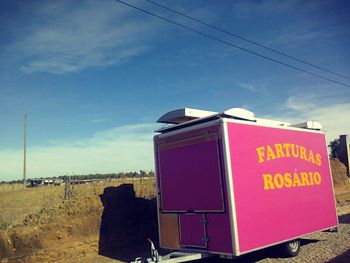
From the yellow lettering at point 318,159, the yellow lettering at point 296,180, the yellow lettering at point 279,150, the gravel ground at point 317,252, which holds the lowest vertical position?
the gravel ground at point 317,252

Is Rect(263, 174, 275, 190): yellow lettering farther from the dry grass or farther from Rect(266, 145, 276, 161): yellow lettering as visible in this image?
the dry grass

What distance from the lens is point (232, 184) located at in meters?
6.93

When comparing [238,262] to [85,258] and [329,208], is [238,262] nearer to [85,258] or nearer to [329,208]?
[329,208]

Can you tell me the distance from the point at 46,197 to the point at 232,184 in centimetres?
A: 1465

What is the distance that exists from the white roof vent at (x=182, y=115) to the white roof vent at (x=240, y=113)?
0.62 meters

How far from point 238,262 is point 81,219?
5.04 m

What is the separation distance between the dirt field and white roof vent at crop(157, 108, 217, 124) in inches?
153

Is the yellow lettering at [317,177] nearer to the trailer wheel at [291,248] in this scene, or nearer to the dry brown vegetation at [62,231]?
the trailer wheel at [291,248]

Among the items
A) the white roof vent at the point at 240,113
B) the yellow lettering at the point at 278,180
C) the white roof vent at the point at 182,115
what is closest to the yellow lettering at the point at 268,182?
the yellow lettering at the point at 278,180

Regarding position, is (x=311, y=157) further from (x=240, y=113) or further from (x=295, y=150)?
(x=240, y=113)

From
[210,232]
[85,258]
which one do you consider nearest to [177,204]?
[210,232]

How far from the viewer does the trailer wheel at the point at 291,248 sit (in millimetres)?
8473

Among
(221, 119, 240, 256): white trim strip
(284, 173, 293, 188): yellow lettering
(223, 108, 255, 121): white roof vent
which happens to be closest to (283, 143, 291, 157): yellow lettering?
(284, 173, 293, 188): yellow lettering

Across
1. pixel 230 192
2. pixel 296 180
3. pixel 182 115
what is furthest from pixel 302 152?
pixel 182 115
